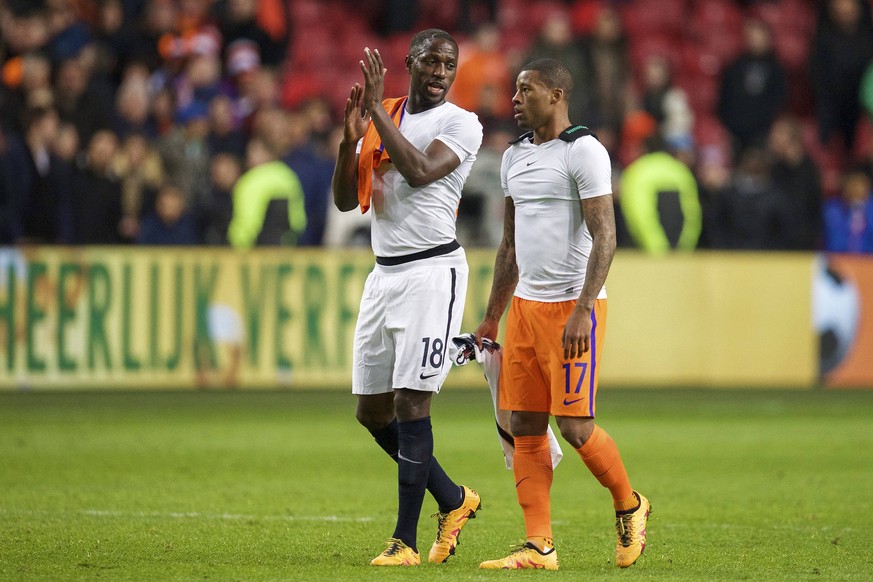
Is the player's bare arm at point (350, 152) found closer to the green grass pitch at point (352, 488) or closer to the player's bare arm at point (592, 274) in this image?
the player's bare arm at point (592, 274)

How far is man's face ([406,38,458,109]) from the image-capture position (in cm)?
640

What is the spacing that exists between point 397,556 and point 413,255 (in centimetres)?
132

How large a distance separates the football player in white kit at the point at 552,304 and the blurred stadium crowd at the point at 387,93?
9.12m

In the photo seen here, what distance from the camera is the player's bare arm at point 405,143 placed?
620 cm

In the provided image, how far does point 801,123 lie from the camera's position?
794 inches

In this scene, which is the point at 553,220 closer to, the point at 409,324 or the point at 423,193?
the point at 423,193

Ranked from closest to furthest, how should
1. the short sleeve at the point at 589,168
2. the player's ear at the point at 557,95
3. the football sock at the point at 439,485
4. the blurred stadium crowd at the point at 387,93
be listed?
the short sleeve at the point at 589,168, the player's ear at the point at 557,95, the football sock at the point at 439,485, the blurred stadium crowd at the point at 387,93

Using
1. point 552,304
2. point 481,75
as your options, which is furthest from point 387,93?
point 552,304

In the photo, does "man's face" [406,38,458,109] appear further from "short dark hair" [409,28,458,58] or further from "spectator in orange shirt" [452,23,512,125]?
"spectator in orange shirt" [452,23,512,125]

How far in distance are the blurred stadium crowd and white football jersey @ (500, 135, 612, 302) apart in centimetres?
911

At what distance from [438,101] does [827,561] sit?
106 inches

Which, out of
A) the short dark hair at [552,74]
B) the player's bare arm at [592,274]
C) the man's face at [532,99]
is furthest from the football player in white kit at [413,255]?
the player's bare arm at [592,274]

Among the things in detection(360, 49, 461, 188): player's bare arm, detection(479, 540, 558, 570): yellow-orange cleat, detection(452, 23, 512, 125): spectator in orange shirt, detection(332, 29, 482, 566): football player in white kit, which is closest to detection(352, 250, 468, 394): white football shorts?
detection(332, 29, 482, 566): football player in white kit

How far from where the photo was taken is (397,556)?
20.8 ft
